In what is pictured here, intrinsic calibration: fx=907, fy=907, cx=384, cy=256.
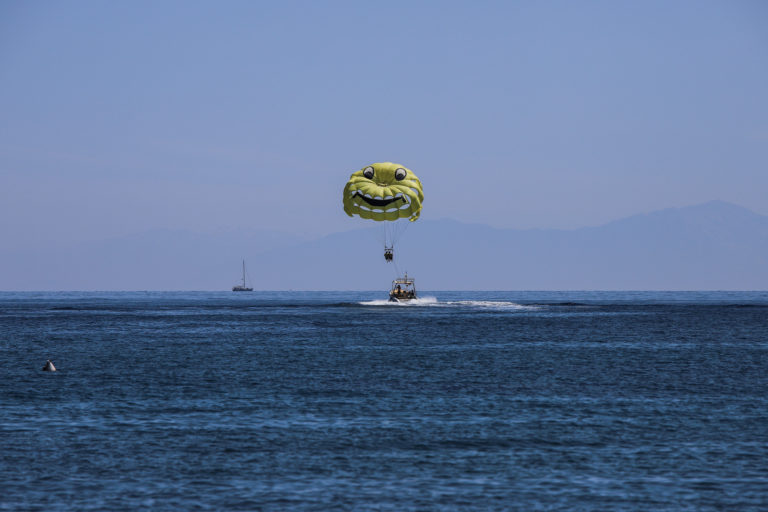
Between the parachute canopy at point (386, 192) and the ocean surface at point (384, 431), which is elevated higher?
the parachute canopy at point (386, 192)

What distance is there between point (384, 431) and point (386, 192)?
71.5 meters

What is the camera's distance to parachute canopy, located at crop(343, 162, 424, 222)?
102m

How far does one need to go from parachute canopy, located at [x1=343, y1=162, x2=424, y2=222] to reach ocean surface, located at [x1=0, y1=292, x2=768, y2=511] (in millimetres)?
40965

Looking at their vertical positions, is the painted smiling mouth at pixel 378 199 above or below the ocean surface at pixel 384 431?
above

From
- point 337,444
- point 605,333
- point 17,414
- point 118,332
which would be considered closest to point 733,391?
point 337,444

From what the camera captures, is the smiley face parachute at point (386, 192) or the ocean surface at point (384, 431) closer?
the ocean surface at point (384, 431)

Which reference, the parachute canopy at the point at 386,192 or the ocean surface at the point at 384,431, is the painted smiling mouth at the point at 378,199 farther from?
the ocean surface at the point at 384,431

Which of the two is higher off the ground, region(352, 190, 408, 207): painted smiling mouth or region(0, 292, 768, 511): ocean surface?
region(352, 190, 408, 207): painted smiling mouth

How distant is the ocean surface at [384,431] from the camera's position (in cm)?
2252

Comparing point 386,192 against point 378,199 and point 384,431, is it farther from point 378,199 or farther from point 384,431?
point 384,431

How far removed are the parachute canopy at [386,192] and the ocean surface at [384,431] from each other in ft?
134

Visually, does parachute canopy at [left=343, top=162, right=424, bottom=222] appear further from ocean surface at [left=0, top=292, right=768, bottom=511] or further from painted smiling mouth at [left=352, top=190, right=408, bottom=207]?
ocean surface at [left=0, top=292, right=768, bottom=511]

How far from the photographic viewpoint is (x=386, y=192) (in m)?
101

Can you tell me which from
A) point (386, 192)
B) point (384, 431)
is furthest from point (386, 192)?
point (384, 431)
